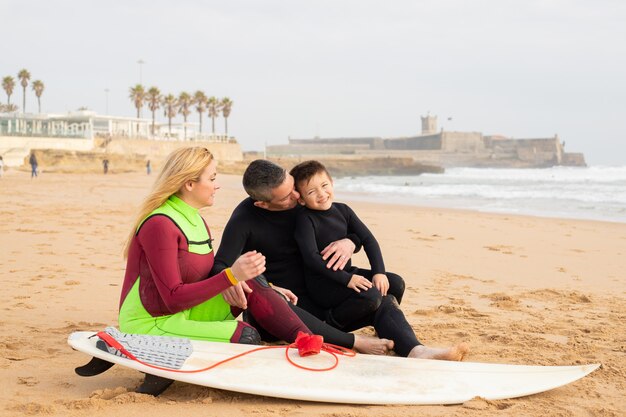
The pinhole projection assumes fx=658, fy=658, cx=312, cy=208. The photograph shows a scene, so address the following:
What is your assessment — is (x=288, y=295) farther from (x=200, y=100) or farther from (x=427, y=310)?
(x=200, y=100)

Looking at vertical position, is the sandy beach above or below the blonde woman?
below

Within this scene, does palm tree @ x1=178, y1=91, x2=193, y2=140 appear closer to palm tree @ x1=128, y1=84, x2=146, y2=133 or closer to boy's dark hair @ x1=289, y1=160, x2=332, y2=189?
palm tree @ x1=128, y1=84, x2=146, y2=133

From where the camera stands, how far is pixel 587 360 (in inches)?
159

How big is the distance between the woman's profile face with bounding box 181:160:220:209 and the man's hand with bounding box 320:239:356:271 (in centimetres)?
84

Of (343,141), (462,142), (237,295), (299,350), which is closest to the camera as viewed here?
(299,350)

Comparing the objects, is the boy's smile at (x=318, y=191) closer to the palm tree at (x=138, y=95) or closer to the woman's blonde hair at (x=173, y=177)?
the woman's blonde hair at (x=173, y=177)

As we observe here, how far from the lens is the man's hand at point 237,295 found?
11.6 feet

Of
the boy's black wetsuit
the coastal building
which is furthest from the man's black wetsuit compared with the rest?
the coastal building

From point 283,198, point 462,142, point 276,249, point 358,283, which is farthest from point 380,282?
point 462,142

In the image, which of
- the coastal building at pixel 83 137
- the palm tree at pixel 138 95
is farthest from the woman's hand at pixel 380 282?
the palm tree at pixel 138 95

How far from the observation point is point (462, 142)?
118 metres

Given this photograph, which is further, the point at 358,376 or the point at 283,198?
the point at 283,198

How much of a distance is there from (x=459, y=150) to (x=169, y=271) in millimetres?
115911

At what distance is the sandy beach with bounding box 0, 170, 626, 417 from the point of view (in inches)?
123
